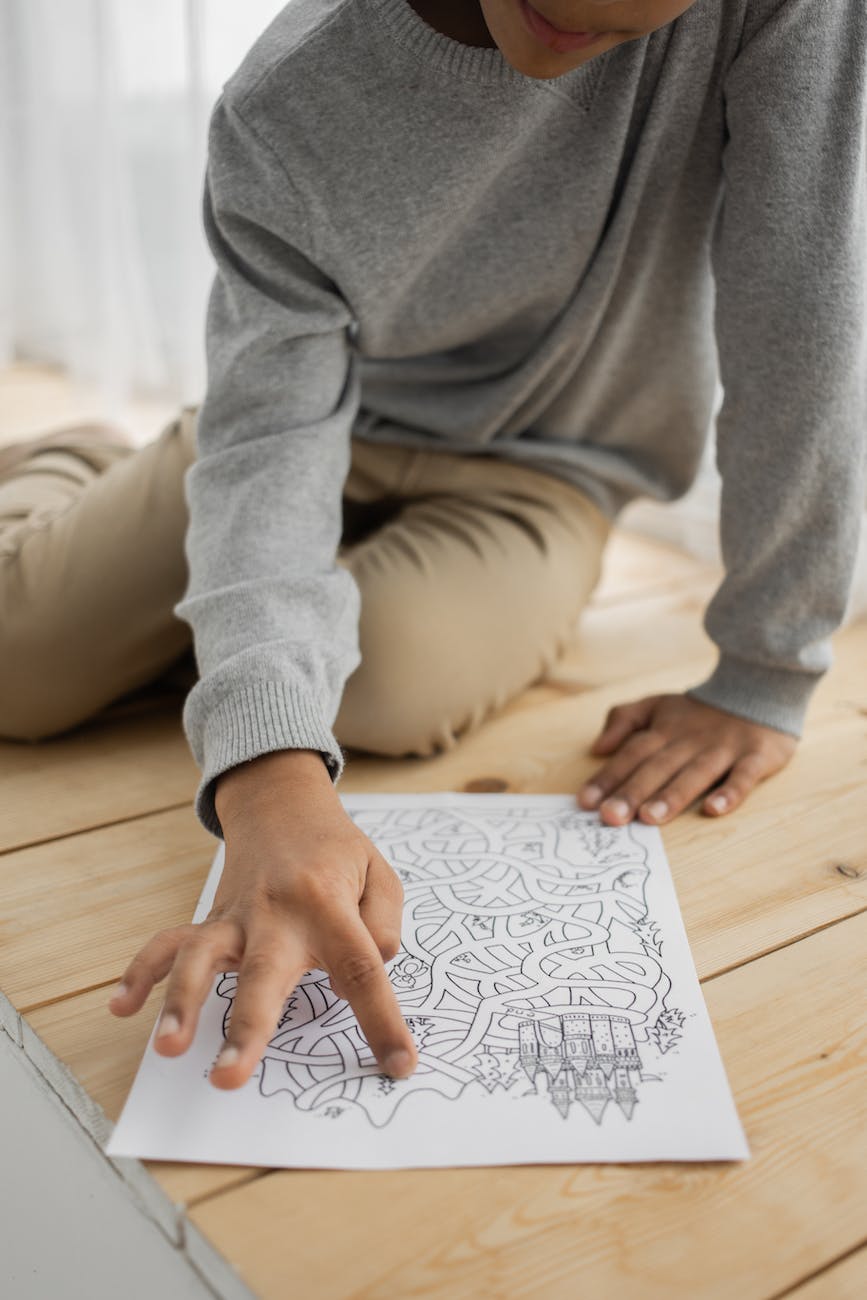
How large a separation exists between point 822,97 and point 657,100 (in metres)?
0.10

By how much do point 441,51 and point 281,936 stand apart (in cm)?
52

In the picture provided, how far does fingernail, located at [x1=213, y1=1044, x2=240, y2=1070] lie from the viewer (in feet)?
1.55

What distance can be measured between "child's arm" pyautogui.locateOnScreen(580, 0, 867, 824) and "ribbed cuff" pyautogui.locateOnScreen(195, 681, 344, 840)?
0.71 ft

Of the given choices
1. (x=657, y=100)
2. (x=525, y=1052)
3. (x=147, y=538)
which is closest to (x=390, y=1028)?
(x=525, y=1052)

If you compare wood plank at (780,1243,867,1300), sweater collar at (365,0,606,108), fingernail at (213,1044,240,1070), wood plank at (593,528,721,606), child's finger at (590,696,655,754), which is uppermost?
sweater collar at (365,0,606,108)

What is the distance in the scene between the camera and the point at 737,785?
782 millimetres

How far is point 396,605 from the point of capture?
85cm

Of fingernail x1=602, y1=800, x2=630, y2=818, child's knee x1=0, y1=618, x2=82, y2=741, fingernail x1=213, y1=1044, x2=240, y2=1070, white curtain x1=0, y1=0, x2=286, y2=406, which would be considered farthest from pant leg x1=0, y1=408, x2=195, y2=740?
white curtain x1=0, y1=0, x2=286, y2=406

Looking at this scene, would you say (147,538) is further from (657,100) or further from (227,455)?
(657,100)

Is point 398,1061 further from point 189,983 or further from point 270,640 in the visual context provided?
point 270,640

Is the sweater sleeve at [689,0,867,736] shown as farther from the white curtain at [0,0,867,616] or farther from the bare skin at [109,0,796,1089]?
the white curtain at [0,0,867,616]

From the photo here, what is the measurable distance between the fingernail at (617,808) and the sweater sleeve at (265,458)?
0.61ft

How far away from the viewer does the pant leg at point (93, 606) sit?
0.88m

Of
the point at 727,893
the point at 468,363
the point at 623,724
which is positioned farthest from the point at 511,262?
the point at 727,893
